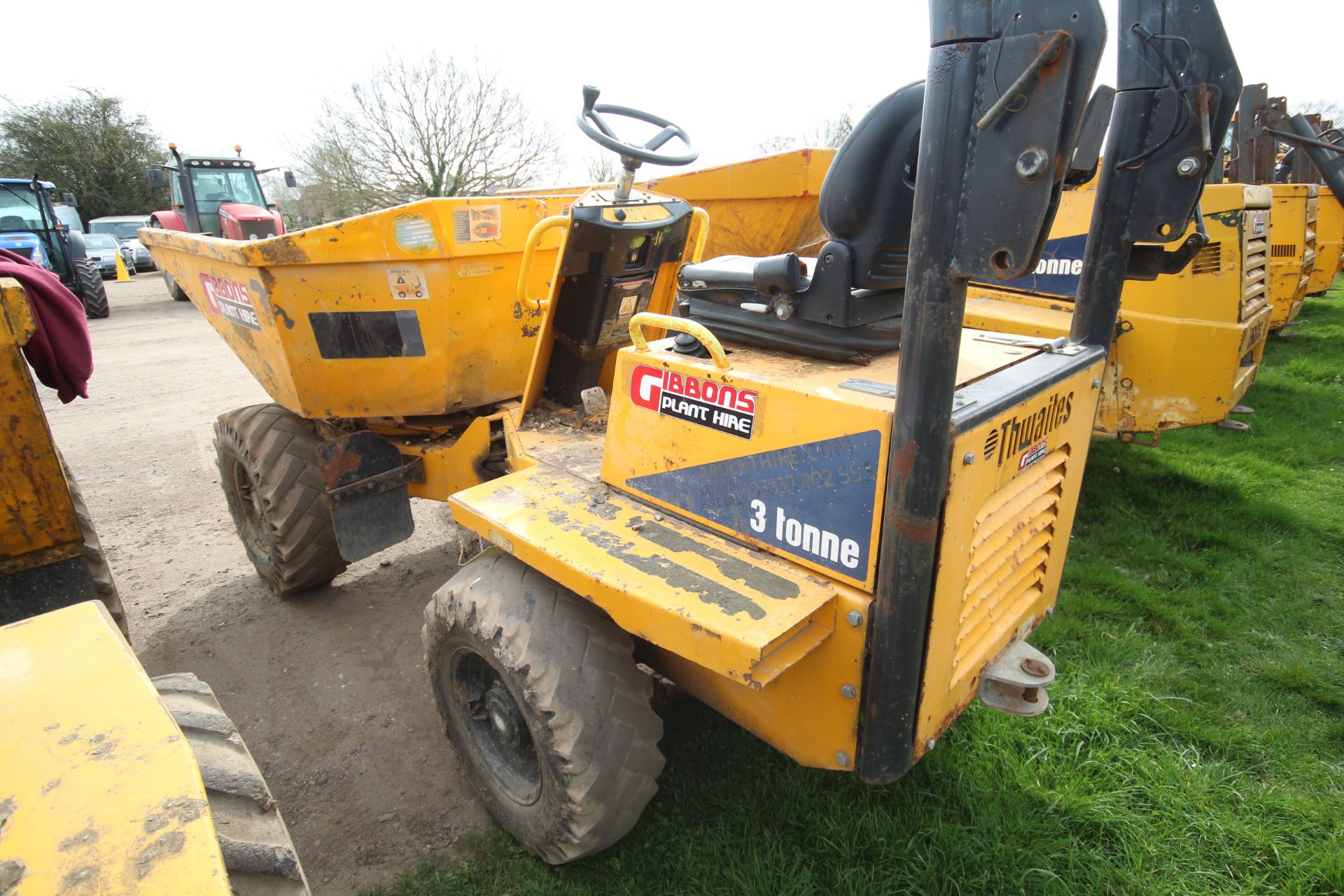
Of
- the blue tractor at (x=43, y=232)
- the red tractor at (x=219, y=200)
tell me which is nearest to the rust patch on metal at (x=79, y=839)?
the red tractor at (x=219, y=200)

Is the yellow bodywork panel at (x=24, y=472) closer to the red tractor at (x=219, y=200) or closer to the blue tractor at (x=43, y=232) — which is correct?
the red tractor at (x=219, y=200)

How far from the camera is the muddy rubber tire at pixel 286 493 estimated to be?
3467mm

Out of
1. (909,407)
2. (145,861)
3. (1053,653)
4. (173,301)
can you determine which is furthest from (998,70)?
(173,301)

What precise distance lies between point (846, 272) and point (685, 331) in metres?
0.43

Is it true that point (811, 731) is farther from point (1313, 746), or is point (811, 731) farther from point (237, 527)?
point (237, 527)

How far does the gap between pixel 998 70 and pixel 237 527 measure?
4143mm

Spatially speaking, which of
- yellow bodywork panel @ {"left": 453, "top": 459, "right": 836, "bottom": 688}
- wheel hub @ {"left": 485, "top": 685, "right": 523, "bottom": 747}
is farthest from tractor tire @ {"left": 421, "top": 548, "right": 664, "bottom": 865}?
yellow bodywork panel @ {"left": 453, "top": 459, "right": 836, "bottom": 688}

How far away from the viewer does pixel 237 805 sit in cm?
131

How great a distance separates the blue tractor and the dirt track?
9011 mm

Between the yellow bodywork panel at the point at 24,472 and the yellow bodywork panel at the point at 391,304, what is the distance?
0.87 meters

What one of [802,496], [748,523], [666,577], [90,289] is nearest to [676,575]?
[666,577]

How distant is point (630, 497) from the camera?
2.19 m

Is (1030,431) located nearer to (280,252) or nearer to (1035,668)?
(1035,668)

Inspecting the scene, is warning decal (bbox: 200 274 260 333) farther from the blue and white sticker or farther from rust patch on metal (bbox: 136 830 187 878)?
the blue and white sticker
